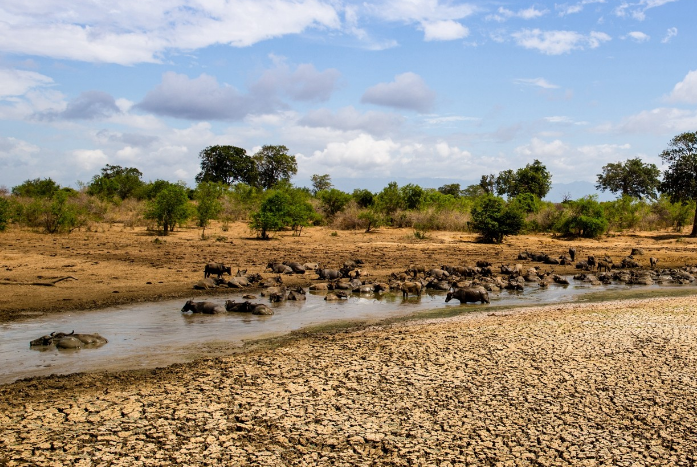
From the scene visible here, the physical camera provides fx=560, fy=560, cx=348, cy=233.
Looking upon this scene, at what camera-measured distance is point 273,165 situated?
68.2 m

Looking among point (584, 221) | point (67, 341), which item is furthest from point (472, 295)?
point (584, 221)

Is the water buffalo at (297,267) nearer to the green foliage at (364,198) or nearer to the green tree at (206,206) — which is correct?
the green tree at (206,206)

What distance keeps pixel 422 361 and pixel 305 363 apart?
174cm

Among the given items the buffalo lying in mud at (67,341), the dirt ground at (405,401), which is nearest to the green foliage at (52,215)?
the dirt ground at (405,401)

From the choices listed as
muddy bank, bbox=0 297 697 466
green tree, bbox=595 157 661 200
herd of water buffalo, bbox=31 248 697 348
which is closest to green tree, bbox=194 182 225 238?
herd of water buffalo, bbox=31 248 697 348

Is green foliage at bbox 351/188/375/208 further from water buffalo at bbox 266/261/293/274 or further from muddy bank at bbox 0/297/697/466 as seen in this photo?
muddy bank at bbox 0/297/697/466

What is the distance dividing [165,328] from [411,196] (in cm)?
3046

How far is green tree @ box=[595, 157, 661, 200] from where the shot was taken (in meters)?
66.2

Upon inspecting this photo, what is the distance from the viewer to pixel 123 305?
13.9m

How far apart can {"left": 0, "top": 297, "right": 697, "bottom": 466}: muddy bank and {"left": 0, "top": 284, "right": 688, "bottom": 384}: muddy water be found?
3.56 ft

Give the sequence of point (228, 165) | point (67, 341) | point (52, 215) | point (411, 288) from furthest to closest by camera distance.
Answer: point (228, 165) → point (52, 215) → point (411, 288) → point (67, 341)

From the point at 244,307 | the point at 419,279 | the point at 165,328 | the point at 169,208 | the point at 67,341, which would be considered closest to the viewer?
the point at 67,341

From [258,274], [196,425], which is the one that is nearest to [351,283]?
[258,274]

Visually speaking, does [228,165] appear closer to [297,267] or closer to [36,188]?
[36,188]
